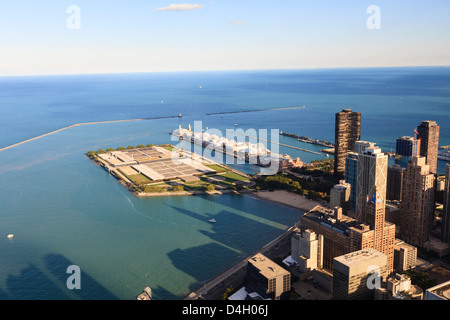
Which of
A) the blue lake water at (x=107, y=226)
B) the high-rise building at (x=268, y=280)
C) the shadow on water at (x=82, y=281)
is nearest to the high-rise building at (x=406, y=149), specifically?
the blue lake water at (x=107, y=226)

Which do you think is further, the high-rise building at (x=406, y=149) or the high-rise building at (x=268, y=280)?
the high-rise building at (x=406, y=149)

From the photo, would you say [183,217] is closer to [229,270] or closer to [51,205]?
[229,270]

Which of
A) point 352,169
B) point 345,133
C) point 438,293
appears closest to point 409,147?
point 345,133

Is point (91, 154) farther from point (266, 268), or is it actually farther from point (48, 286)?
point (266, 268)

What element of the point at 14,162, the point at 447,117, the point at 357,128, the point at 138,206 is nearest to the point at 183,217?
the point at 138,206

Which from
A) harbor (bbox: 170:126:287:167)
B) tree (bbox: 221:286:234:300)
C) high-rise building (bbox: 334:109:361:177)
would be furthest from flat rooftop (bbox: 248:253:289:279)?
harbor (bbox: 170:126:287:167)

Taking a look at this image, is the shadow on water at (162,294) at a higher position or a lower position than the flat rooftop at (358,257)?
lower

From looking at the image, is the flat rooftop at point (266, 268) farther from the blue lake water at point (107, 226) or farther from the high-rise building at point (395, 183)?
the high-rise building at point (395, 183)
